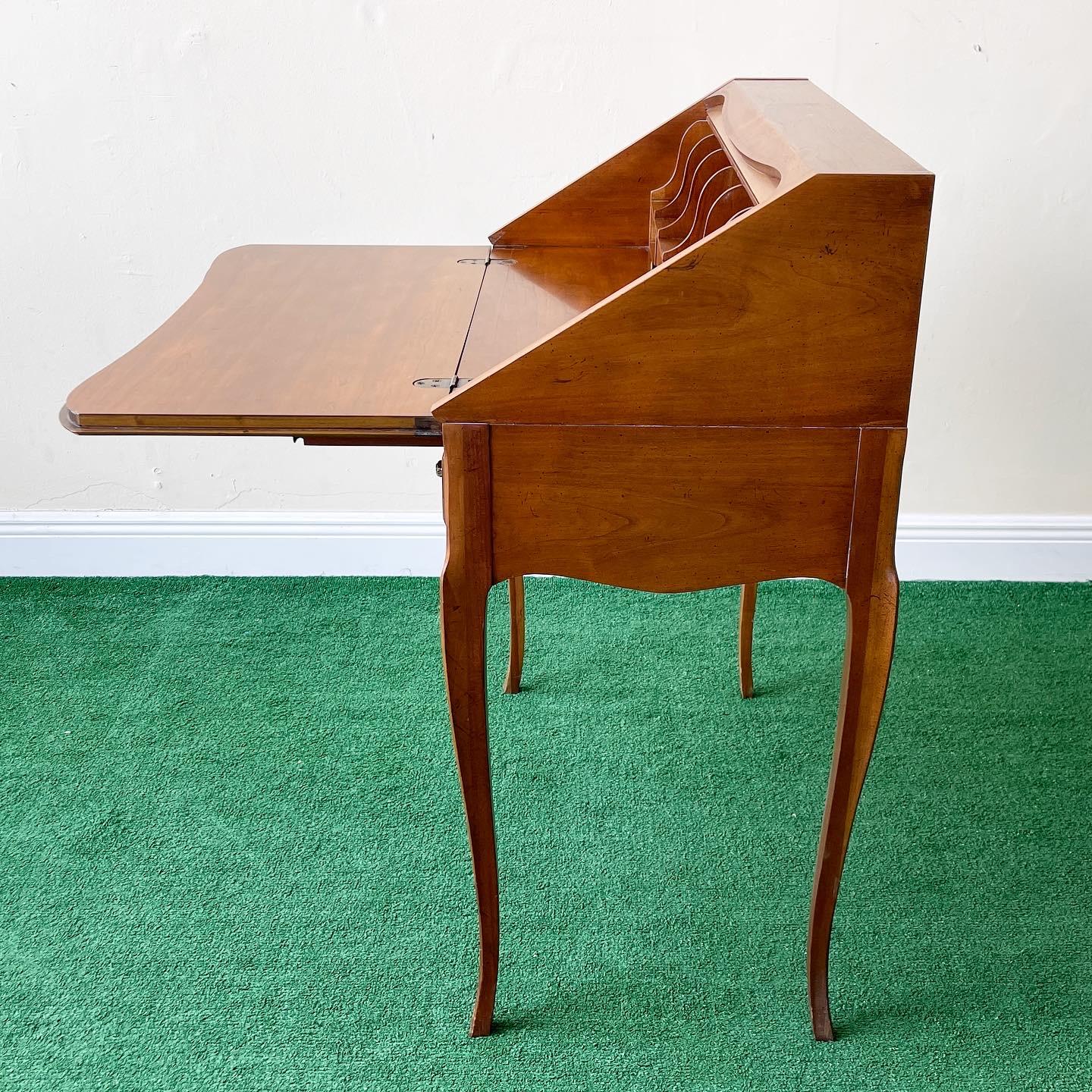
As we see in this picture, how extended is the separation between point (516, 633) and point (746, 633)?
1.49ft

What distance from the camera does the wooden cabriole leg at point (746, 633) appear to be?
7.23 feet

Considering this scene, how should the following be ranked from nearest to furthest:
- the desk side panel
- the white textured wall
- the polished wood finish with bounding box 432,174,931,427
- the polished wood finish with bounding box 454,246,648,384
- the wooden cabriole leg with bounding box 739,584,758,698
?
the polished wood finish with bounding box 432,174,931,427
the desk side panel
the polished wood finish with bounding box 454,246,648,384
the wooden cabriole leg with bounding box 739,584,758,698
the white textured wall

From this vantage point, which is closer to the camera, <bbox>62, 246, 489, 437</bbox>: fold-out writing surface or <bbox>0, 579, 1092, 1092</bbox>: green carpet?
<bbox>62, 246, 489, 437</bbox>: fold-out writing surface

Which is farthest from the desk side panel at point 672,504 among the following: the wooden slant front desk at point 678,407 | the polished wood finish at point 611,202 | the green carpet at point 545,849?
the polished wood finish at point 611,202

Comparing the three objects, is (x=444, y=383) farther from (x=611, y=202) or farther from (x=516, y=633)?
(x=516, y=633)

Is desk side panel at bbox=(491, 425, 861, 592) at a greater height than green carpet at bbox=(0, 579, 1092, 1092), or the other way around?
desk side panel at bbox=(491, 425, 861, 592)

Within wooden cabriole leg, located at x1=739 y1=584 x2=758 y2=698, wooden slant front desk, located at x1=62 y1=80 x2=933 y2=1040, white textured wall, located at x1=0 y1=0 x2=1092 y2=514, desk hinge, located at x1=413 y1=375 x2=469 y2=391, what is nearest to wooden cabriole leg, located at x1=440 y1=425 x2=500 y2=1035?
wooden slant front desk, located at x1=62 y1=80 x2=933 y2=1040

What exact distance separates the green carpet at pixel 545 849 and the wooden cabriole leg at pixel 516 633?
45 millimetres

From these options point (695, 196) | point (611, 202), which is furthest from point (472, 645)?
point (611, 202)

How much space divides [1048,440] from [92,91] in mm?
2314

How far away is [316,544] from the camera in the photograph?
2.81m

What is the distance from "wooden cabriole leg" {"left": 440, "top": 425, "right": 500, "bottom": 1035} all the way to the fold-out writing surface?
0.06 metres

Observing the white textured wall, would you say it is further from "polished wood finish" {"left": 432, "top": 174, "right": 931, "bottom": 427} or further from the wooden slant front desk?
"polished wood finish" {"left": 432, "top": 174, "right": 931, "bottom": 427}

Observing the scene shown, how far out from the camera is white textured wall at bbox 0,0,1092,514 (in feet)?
7.79
